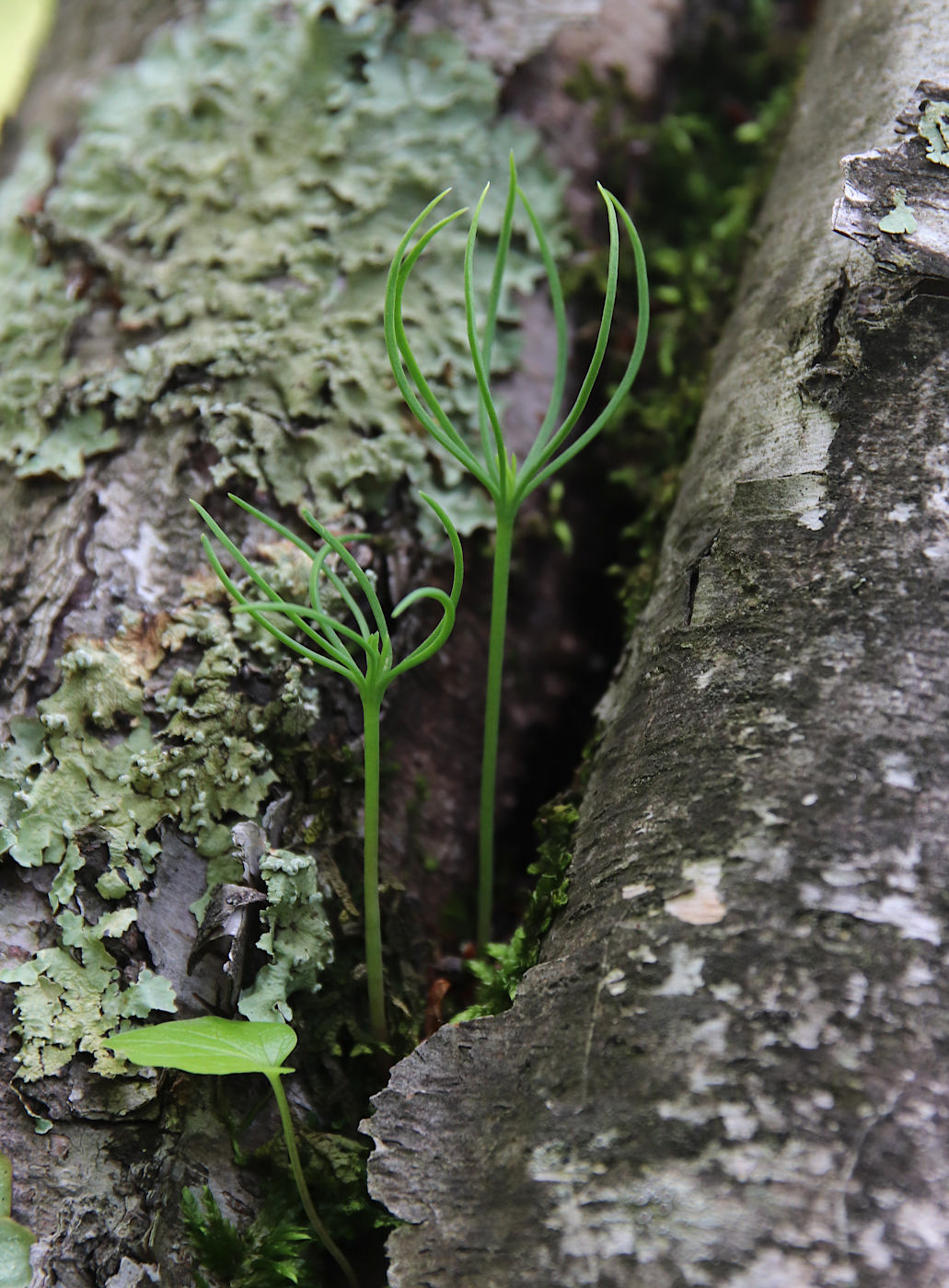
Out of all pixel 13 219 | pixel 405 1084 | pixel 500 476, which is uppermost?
pixel 13 219

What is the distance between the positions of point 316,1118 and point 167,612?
2.42 ft

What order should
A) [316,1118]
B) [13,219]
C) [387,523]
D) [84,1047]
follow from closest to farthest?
[84,1047] < [316,1118] < [387,523] < [13,219]

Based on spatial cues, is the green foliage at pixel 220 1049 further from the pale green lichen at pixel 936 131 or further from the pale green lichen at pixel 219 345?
the pale green lichen at pixel 936 131

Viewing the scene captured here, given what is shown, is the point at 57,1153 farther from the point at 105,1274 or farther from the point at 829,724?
the point at 829,724

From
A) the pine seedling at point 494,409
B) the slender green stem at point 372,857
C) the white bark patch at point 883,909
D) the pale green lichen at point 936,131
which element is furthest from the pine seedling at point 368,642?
the pale green lichen at point 936,131

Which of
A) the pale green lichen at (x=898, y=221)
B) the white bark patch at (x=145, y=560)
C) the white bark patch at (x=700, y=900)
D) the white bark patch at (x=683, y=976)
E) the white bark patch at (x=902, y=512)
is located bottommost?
the white bark patch at (x=683, y=976)

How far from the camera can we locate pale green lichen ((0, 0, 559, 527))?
160 centimetres

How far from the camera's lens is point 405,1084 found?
0.97 metres

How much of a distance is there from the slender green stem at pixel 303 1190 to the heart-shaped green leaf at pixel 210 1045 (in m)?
0.03

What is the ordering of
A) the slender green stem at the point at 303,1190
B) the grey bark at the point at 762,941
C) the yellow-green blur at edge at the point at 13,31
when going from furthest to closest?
the yellow-green blur at edge at the point at 13,31
the slender green stem at the point at 303,1190
the grey bark at the point at 762,941

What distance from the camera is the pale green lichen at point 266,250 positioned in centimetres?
160

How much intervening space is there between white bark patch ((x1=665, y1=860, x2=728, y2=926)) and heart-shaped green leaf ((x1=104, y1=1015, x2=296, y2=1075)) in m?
0.44

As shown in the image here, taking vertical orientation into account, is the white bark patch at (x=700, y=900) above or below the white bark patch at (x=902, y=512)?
below

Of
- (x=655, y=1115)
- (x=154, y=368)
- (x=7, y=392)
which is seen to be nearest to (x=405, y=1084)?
(x=655, y=1115)
